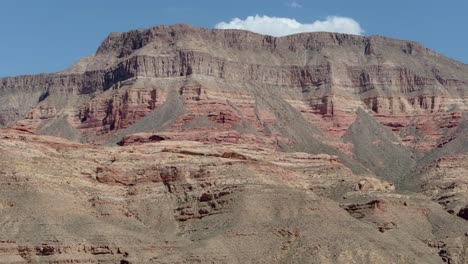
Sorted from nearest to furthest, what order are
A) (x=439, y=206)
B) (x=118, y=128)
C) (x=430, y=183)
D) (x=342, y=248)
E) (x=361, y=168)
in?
1. (x=342, y=248)
2. (x=439, y=206)
3. (x=430, y=183)
4. (x=361, y=168)
5. (x=118, y=128)

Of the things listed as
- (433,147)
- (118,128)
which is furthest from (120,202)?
(433,147)

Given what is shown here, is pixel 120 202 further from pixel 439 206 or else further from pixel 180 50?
pixel 180 50

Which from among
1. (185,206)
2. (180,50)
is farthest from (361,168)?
(185,206)

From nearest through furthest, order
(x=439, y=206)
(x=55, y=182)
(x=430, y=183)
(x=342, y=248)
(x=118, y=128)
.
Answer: (x=342, y=248)
(x=55, y=182)
(x=439, y=206)
(x=430, y=183)
(x=118, y=128)

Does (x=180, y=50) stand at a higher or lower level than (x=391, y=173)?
higher

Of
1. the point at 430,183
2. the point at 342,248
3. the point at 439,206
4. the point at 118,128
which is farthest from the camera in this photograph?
the point at 118,128

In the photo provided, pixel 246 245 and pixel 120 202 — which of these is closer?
pixel 246 245

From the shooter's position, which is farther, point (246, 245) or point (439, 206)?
point (439, 206)

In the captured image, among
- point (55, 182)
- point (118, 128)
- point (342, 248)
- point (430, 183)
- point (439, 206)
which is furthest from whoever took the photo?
point (118, 128)

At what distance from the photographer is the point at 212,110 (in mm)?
182000

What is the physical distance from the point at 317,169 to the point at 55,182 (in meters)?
40.0

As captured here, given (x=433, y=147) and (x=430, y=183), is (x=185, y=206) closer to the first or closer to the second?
(x=430, y=183)

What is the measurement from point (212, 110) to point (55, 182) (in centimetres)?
7600

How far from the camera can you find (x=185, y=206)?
373 ft
